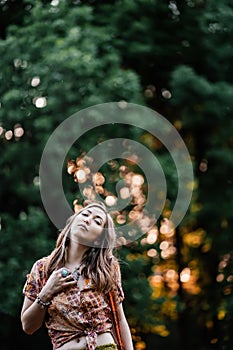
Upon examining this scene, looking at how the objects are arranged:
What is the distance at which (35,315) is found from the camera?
2971 mm

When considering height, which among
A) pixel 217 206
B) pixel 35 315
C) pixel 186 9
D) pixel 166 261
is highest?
pixel 35 315

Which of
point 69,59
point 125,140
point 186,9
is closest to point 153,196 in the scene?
point 125,140

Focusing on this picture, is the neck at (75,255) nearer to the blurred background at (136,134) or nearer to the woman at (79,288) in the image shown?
the woman at (79,288)

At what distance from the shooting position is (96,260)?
10.2 feet

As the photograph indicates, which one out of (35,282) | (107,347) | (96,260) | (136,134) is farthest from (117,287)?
(136,134)

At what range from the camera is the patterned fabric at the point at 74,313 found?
2957 millimetres

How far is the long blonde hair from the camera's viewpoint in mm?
3049

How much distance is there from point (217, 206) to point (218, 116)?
3.93ft

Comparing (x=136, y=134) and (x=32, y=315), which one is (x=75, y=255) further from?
(x=136, y=134)

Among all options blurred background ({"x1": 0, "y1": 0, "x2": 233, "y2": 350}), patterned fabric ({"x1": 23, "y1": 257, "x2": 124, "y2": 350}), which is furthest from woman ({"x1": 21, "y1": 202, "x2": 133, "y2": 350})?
blurred background ({"x1": 0, "y1": 0, "x2": 233, "y2": 350})

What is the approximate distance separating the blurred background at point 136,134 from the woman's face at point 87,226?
12.9 feet

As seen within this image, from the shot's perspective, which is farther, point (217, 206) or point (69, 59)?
point (217, 206)

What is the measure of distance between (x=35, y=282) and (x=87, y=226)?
334mm

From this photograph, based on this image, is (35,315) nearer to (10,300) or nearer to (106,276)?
(106,276)
